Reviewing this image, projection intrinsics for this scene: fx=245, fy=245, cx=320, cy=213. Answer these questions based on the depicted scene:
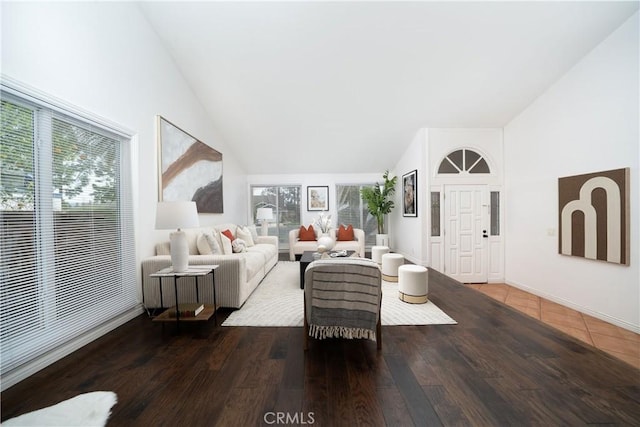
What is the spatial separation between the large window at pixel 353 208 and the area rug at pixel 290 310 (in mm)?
3493

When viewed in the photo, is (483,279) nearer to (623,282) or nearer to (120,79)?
(623,282)

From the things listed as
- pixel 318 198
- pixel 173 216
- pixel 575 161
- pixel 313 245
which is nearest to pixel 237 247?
pixel 173 216

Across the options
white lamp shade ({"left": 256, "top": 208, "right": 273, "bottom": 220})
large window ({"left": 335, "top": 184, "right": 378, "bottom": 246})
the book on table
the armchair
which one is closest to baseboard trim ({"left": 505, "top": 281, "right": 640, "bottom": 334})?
the armchair

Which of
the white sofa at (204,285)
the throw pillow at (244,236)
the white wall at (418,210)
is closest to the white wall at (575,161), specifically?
the white wall at (418,210)

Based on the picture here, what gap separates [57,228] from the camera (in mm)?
2057

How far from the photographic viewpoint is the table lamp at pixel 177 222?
2410mm

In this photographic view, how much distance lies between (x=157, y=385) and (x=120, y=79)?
119 inches

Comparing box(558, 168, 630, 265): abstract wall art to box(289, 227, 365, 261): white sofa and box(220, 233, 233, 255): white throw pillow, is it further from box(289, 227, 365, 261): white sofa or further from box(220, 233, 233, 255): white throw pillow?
box(220, 233, 233, 255): white throw pillow

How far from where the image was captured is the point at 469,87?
399 cm

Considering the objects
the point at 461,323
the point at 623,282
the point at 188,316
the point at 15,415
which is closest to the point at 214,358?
the point at 188,316

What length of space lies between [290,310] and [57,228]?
2290 millimetres

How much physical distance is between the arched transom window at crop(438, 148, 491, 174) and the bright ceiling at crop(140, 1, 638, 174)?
1.86ft

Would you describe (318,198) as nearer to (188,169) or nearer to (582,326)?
(188,169)

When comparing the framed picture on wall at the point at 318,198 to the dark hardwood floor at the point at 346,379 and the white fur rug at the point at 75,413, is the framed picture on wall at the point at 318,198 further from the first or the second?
the white fur rug at the point at 75,413
